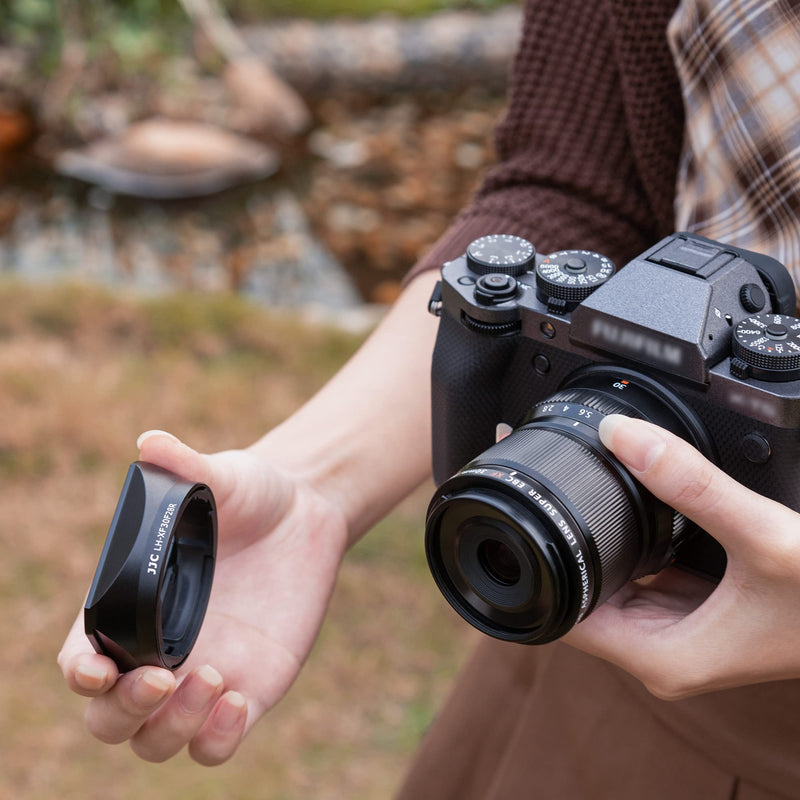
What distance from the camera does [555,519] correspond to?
2.31ft

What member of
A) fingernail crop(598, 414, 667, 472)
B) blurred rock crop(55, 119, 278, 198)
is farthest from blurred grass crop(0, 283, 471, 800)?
blurred rock crop(55, 119, 278, 198)

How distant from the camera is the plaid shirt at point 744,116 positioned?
80 centimetres

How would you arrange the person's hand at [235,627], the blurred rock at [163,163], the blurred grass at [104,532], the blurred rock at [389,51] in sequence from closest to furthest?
the person's hand at [235,627] < the blurred grass at [104,532] < the blurred rock at [163,163] < the blurred rock at [389,51]

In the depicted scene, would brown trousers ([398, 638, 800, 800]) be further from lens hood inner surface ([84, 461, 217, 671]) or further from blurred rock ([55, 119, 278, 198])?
blurred rock ([55, 119, 278, 198])

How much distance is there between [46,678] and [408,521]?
0.70 m

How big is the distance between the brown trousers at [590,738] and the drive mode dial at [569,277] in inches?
12.2

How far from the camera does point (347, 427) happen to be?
0.96 meters

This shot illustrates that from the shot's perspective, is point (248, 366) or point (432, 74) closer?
point (248, 366)

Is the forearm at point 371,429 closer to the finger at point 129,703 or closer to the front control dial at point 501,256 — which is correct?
the front control dial at point 501,256

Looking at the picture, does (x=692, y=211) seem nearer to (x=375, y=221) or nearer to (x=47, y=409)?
(x=47, y=409)

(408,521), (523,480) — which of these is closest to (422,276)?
(523,480)

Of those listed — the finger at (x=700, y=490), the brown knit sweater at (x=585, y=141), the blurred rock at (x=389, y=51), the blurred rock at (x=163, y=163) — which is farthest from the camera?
the blurred rock at (x=389, y=51)

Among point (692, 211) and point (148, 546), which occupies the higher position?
point (692, 211)

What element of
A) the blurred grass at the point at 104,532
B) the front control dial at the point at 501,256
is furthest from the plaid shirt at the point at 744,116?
the blurred grass at the point at 104,532
